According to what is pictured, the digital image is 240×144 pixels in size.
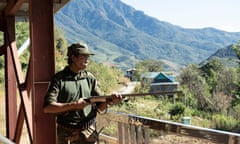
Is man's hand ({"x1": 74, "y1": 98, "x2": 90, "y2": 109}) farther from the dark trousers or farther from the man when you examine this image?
the dark trousers

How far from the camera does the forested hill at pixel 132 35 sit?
12875 centimetres

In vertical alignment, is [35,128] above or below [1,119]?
above

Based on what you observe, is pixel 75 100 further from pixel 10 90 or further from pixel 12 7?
pixel 10 90

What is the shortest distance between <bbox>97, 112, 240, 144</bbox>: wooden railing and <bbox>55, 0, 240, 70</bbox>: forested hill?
10319cm

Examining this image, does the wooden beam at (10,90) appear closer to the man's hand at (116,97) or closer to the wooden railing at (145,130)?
the wooden railing at (145,130)

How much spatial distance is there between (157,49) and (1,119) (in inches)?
5050

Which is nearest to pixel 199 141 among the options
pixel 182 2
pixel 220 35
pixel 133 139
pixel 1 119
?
pixel 133 139

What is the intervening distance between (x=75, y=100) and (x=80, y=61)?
0.80ft

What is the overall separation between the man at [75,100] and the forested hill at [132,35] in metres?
104

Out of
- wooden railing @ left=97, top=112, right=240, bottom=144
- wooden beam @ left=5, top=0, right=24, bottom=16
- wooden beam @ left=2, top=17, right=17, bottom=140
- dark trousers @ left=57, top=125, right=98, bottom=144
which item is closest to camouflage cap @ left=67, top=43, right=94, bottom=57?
dark trousers @ left=57, top=125, right=98, bottom=144

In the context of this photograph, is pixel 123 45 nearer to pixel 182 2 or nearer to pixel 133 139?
pixel 182 2

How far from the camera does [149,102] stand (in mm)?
26031

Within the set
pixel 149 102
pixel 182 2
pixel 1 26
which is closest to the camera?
pixel 1 26

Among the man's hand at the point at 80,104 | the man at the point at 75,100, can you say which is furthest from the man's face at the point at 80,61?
→ the man's hand at the point at 80,104
